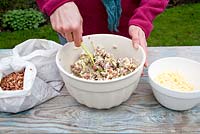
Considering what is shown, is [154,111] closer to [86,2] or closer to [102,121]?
[102,121]

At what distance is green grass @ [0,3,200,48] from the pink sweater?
1392mm

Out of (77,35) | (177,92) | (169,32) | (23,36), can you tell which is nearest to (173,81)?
(177,92)

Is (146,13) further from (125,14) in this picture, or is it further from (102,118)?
(102,118)

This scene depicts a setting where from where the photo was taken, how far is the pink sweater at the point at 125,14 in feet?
4.43

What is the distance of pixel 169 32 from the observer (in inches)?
119

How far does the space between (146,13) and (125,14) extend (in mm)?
119

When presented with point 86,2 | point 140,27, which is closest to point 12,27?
point 86,2

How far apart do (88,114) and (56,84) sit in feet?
0.64

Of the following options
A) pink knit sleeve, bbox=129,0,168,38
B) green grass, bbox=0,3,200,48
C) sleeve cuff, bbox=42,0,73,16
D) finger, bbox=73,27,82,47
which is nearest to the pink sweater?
pink knit sleeve, bbox=129,0,168,38

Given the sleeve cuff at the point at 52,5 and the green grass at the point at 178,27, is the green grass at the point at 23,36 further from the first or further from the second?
the sleeve cuff at the point at 52,5

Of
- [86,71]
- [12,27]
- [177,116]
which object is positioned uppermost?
[86,71]

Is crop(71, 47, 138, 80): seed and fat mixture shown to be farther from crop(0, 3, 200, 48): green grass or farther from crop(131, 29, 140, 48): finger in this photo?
crop(0, 3, 200, 48): green grass

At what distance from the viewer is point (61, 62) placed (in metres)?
1.21

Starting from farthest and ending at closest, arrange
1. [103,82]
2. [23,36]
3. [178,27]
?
[178,27]
[23,36]
[103,82]
